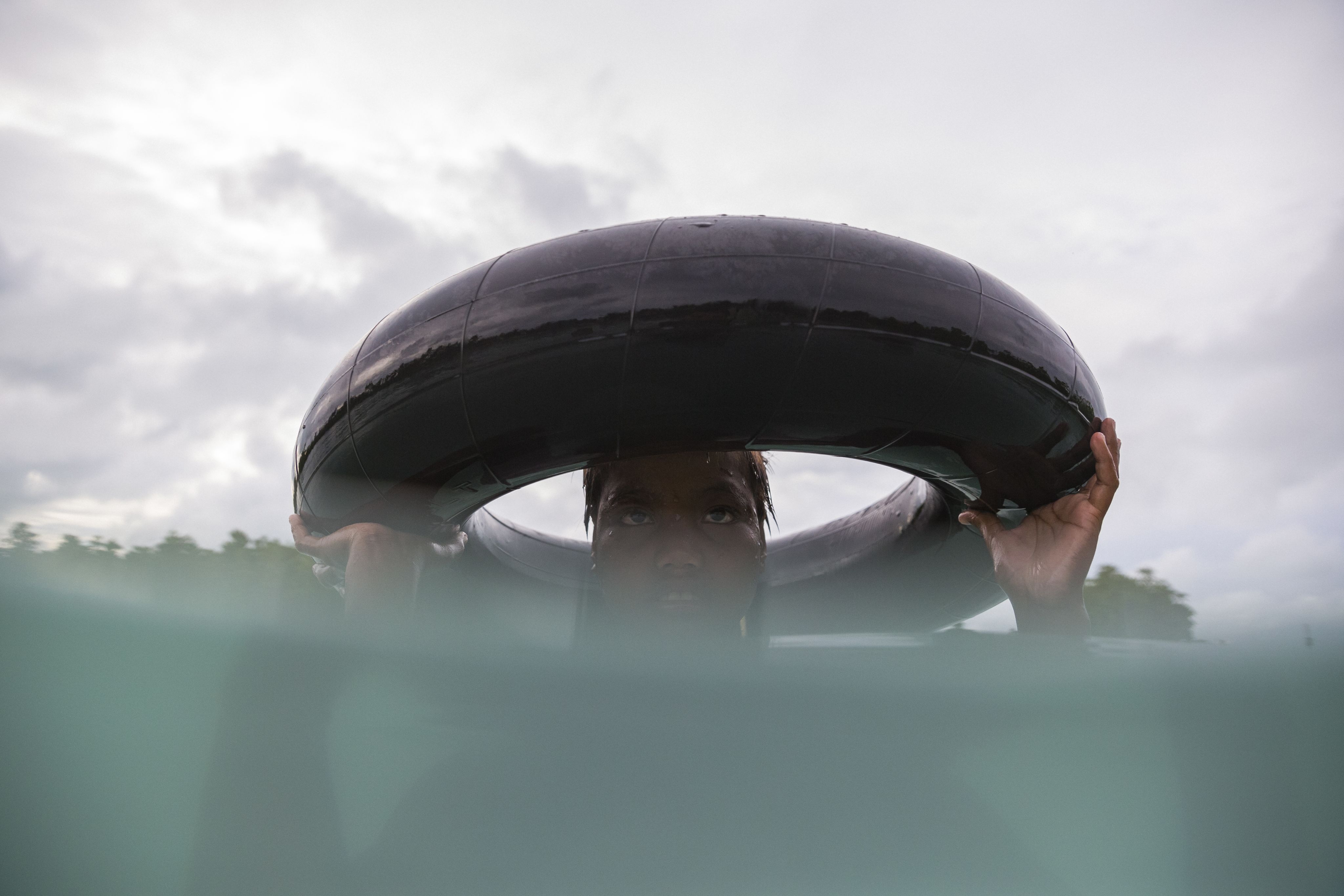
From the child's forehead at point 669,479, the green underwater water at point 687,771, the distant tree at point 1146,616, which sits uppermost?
the child's forehead at point 669,479

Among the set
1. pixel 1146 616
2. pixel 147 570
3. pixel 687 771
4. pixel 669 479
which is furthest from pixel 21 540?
pixel 1146 616

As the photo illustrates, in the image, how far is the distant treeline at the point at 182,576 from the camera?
2191 mm

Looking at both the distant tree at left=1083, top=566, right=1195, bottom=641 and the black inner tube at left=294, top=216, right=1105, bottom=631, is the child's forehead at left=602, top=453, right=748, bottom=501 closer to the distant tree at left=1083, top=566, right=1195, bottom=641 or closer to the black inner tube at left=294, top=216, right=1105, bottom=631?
the black inner tube at left=294, top=216, right=1105, bottom=631

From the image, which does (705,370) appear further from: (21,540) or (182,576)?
(21,540)

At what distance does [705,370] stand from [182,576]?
1642 millimetres

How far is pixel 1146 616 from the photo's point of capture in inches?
85.7

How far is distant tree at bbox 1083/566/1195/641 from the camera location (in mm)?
2080

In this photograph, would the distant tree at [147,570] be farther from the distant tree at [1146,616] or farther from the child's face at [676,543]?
the distant tree at [1146,616]

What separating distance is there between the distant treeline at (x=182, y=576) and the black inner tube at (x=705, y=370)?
329 mm

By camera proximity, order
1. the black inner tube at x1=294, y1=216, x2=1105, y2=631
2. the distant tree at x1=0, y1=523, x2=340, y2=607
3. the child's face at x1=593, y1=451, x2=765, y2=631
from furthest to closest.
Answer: the child's face at x1=593, y1=451, x2=765, y2=631, the distant tree at x1=0, y1=523, x2=340, y2=607, the black inner tube at x1=294, y1=216, x2=1105, y2=631

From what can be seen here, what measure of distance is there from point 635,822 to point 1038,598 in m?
1.35

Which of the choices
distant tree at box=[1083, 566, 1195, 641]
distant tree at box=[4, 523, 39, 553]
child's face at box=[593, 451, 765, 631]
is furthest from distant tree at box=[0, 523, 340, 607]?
distant tree at box=[1083, 566, 1195, 641]

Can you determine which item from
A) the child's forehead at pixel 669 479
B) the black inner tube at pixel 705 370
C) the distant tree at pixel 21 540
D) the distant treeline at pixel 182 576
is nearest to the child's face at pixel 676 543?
the child's forehead at pixel 669 479

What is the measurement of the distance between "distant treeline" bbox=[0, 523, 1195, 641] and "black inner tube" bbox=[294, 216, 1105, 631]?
33 cm
